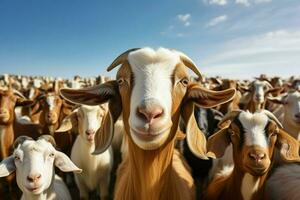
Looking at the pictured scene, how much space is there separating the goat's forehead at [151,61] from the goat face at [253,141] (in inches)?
57.2

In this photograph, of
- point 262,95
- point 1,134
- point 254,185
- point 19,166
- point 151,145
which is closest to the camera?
point 151,145

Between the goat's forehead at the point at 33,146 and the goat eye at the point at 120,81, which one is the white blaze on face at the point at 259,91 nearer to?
the goat's forehead at the point at 33,146

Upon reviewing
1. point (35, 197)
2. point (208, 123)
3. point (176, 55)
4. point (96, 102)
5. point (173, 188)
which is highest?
point (176, 55)

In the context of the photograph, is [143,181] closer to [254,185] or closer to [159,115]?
[159,115]

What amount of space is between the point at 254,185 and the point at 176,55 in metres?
1.86

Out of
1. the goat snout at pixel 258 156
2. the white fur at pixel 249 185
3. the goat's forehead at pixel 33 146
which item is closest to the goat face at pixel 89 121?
the goat's forehead at pixel 33 146

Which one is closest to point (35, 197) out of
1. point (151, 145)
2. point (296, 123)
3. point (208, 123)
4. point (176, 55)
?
point (151, 145)

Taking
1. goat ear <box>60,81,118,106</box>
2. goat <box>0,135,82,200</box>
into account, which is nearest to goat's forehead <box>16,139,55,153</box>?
goat <box>0,135,82,200</box>

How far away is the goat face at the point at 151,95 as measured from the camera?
196 cm

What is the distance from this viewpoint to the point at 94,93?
2525 millimetres

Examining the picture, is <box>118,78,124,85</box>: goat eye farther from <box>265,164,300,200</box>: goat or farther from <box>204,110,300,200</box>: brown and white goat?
<box>265,164,300,200</box>: goat

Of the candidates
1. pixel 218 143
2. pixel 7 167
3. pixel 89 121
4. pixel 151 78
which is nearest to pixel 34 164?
pixel 7 167

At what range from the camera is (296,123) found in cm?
619

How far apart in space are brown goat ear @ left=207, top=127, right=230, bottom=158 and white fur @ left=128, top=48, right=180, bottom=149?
1469mm
